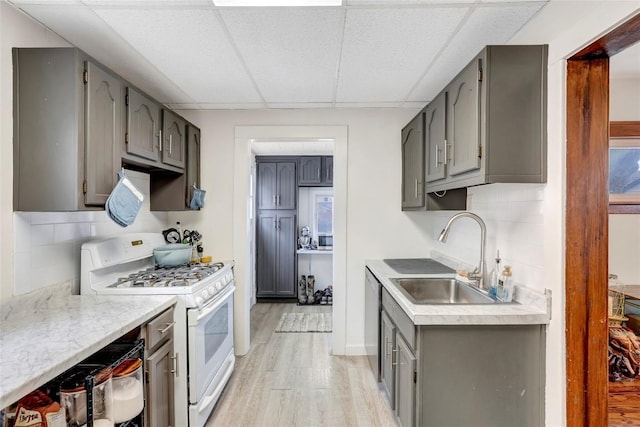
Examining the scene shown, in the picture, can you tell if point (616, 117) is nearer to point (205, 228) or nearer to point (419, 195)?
point (419, 195)

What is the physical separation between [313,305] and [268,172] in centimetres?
205

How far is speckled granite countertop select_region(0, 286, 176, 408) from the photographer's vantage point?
1.06 meters

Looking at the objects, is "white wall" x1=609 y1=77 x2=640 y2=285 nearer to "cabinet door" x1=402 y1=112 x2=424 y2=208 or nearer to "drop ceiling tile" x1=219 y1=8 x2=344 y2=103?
"cabinet door" x1=402 y1=112 x2=424 y2=208

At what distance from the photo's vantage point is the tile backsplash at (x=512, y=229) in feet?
5.47

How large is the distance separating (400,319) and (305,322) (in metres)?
2.42

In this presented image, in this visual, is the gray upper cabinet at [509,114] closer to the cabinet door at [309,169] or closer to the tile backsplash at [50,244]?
the tile backsplash at [50,244]

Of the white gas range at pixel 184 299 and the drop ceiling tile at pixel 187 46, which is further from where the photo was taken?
the white gas range at pixel 184 299

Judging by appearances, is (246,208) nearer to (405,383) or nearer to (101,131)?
(101,131)

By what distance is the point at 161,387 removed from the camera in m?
1.84

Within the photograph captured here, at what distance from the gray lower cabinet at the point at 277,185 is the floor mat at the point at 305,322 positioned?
1.55 metres

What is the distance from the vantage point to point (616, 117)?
2402 mm

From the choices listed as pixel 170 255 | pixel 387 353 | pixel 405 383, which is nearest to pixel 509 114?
pixel 405 383

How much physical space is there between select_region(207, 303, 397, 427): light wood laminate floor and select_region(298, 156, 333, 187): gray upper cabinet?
2.24 meters

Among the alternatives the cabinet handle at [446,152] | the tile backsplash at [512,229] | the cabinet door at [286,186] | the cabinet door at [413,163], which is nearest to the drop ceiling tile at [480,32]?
the cabinet door at [413,163]
